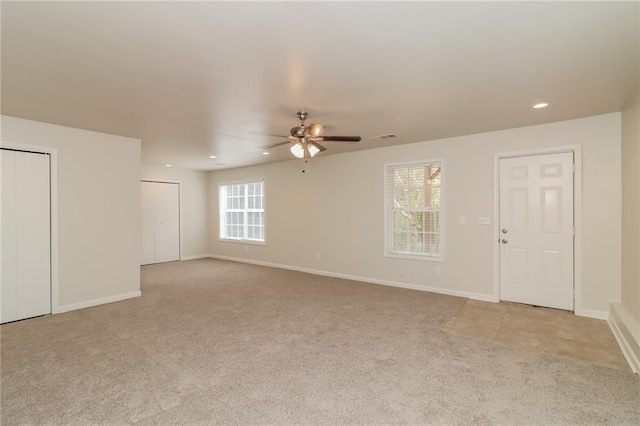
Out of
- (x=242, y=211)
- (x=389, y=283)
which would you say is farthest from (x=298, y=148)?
(x=242, y=211)

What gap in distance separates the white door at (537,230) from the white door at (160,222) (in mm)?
7214

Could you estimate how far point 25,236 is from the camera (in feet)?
12.5

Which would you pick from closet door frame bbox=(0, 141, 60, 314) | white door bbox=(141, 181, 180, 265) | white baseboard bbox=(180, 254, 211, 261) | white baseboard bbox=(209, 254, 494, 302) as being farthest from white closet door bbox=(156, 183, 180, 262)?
closet door frame bbox=(0, 141, 60, 314)

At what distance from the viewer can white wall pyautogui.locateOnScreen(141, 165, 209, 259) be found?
8156mm

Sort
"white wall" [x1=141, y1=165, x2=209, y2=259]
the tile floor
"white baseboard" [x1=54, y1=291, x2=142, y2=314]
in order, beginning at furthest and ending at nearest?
"white wall" [x1=141, y1=165, x2=209, y2=259] < "white baseboard" [x1=54, y1=291, x2=142, y2=314] < the tile floor

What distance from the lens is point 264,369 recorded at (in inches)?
101

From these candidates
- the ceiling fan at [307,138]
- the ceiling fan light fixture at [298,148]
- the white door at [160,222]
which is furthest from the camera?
the white door at [160,222]

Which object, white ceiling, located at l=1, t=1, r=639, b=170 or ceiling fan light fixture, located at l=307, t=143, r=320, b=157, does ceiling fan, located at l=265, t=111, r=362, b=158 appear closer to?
ceiling fan light fixture, located at l=307, t=143, r=320, b=157

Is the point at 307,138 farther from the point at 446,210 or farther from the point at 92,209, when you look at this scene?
the point at 92,209

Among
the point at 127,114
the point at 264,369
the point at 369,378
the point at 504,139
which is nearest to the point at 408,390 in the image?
the point at 369,378

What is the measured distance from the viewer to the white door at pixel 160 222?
7.49 metres

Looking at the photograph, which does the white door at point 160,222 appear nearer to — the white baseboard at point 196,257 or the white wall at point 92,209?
the white baseboard at point 196,257

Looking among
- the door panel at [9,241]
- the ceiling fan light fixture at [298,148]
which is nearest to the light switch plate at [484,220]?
the ceiling fan light fixture at [298,148]

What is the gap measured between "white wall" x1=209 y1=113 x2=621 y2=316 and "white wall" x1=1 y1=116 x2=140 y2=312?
3.00 m
